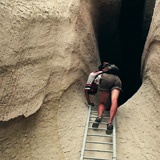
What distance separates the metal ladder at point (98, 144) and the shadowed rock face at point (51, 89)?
8 centimetres

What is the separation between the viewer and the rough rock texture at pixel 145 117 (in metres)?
2.21

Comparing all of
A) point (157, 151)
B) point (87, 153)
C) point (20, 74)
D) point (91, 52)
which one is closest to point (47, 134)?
point (87, 153)

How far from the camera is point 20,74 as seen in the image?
2201mm

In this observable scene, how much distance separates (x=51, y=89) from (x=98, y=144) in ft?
2.79

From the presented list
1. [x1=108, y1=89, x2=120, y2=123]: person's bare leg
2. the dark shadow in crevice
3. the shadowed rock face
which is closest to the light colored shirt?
the shadowed rock face

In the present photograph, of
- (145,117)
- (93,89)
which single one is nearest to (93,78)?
(93,89)

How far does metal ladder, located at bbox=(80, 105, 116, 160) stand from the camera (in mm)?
2148

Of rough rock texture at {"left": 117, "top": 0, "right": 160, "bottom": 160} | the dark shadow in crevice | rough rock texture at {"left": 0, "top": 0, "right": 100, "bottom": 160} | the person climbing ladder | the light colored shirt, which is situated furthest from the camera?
the dark shadow in crevice

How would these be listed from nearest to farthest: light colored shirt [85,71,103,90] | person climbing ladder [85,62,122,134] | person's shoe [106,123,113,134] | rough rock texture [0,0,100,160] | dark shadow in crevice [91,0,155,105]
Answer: rough rock texture [0,0,100,160]
person's shoe [106,123,113,134]
person climbing ladder [85,62,122,134]
light colored shirt [85,71,103,90]
dark shadow in crevice [91,0,155,105]

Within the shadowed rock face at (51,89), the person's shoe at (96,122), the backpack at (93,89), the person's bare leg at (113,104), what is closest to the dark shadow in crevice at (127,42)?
the shadowed rock face at (51,89)

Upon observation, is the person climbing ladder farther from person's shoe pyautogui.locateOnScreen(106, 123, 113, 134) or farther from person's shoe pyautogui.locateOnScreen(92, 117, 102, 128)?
person's shoe pyautogui.locateOnScreen(106, 123, 113, 134)

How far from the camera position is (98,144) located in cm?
229

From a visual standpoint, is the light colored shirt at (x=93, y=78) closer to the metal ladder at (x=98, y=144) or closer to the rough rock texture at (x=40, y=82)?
the rough rock texture at (x=40, y=82)

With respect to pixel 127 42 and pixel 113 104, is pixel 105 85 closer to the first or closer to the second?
pixel 113 104
